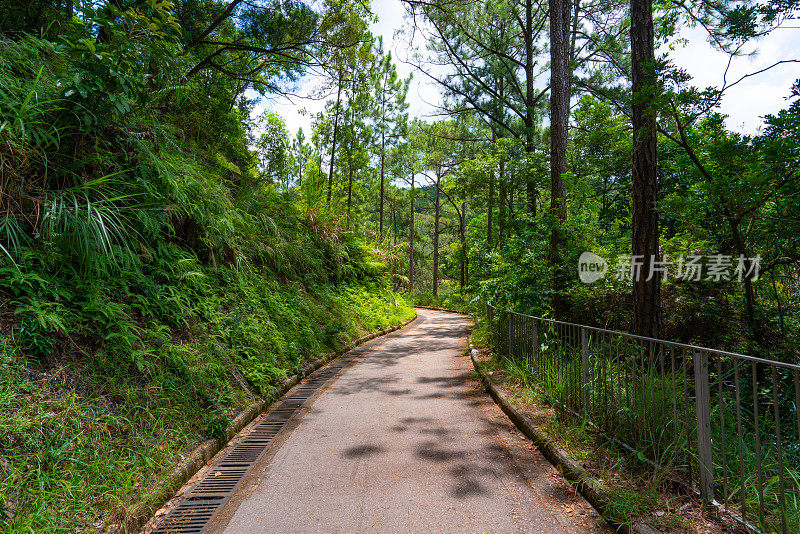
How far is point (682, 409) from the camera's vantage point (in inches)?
139

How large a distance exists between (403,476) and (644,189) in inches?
176

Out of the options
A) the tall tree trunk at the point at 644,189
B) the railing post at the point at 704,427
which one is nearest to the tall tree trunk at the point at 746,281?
the tall tree trunk at the point at 644,189

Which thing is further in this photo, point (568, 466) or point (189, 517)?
point (568, 466)

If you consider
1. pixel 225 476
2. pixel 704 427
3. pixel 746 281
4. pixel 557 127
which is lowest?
pixel 225 476

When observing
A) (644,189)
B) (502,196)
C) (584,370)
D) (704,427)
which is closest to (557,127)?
(644,189)

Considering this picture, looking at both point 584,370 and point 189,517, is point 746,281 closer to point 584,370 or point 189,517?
point 584,370

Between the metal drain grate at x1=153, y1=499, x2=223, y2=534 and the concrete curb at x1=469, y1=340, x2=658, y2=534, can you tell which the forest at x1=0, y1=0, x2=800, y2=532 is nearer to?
the metal drain grate at x1=153, y1=499, x2=223, y2=534

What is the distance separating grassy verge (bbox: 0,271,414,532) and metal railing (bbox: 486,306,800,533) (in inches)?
158

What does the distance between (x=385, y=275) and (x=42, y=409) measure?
14685mm

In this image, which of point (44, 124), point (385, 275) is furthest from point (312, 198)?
point (44, 124)

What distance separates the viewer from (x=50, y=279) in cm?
382

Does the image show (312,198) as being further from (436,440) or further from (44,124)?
(436,440)

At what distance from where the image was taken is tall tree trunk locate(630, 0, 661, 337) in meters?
4.98

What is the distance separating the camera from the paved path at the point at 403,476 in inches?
114
